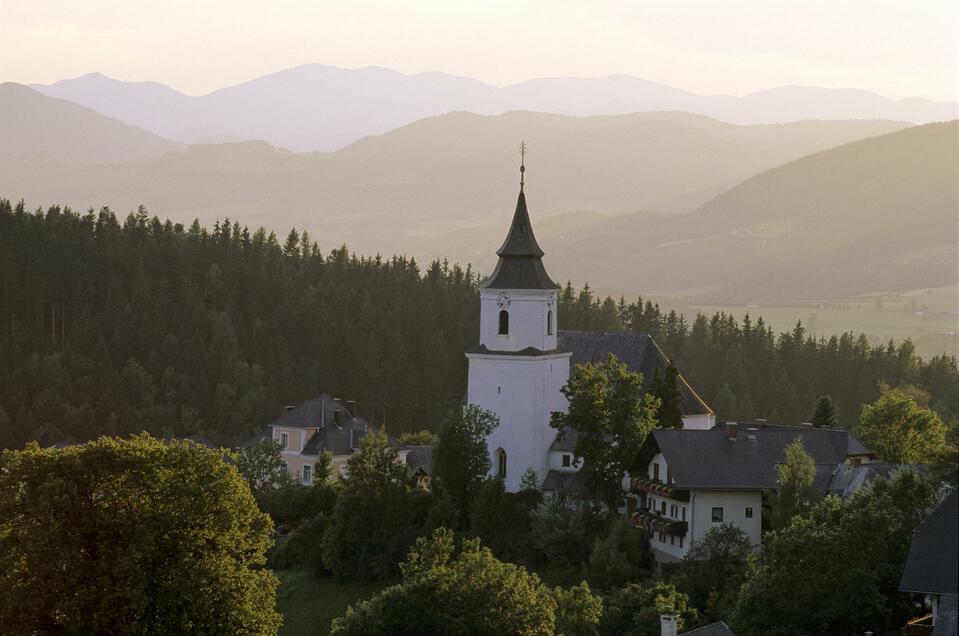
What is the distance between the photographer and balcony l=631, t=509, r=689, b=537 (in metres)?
57.6

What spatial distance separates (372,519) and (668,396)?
13112 millimetres

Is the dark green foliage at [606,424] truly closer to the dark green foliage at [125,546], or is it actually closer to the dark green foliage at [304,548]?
the dark green foliage at [304,548]

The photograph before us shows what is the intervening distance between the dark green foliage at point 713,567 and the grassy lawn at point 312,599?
43.8ft

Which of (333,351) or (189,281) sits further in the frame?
(189,281)

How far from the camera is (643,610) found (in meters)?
49.8

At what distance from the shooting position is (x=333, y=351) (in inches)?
5030

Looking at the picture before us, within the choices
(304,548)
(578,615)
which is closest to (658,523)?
(578,615)

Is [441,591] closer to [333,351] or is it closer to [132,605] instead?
[132,605]

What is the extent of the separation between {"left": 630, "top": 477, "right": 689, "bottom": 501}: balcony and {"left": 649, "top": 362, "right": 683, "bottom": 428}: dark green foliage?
19.2 ft

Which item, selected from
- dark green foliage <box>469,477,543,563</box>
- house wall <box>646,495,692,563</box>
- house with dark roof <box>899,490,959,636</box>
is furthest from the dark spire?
house with dark roof <box>899,490,959,636</box>

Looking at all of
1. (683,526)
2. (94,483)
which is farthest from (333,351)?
(94,483)

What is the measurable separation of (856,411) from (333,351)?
4039cm

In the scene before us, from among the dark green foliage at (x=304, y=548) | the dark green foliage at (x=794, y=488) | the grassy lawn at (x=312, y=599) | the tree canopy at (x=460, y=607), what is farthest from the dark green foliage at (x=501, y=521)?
the tree canopy at (x=460, y=607)

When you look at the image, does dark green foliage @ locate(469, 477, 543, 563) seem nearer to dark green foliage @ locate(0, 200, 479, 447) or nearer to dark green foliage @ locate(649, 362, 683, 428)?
dark green foliage @ locate(649, 362, 683, 428)
